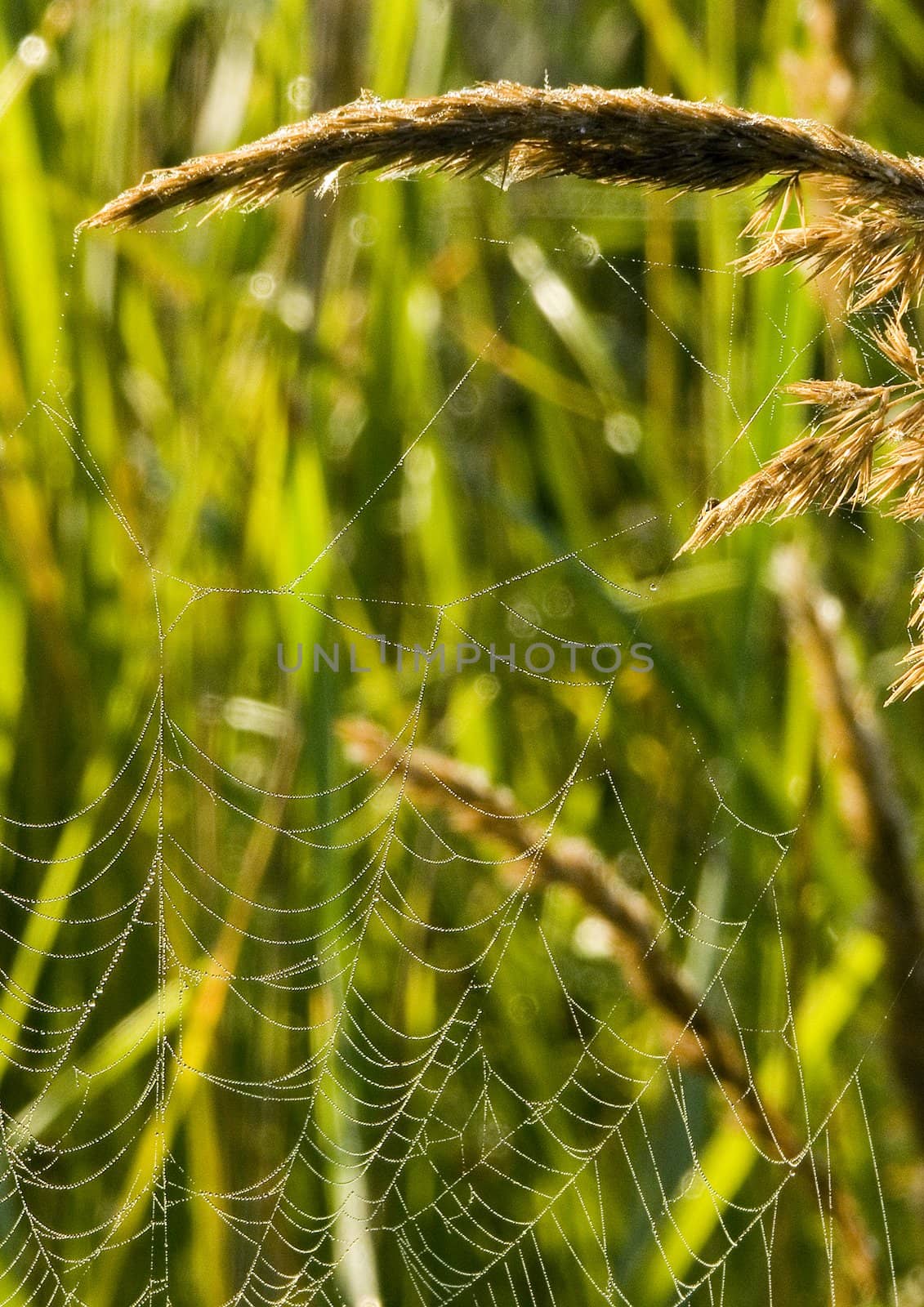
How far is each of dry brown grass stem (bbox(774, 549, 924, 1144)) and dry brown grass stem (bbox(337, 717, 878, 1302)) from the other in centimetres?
12

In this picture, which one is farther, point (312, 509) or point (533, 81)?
point (533, 81)

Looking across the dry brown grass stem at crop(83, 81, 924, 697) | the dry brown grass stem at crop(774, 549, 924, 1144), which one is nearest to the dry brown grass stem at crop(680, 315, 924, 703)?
the dry brown grass stem at crop(83, 81, 924, 697)

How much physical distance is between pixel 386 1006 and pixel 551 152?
954 mm

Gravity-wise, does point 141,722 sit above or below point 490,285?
below

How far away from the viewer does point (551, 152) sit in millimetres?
556

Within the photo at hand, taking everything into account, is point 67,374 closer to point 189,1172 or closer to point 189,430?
point 189,430

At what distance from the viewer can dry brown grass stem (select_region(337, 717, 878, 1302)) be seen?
990mm

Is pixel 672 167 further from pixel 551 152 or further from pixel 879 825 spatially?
pixel 879 825

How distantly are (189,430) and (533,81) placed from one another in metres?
0.61

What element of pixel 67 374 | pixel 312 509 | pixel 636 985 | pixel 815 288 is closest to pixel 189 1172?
pixel 636 985

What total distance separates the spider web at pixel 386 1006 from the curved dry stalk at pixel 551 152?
45cm

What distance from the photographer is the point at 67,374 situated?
49.2 inches

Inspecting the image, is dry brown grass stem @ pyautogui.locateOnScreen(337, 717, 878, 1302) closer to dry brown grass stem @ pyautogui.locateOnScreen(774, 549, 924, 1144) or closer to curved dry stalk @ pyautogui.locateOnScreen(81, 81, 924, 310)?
dry brown grass stem @ pyautogui.locateOnScreen(774, 549, 924, 1144)

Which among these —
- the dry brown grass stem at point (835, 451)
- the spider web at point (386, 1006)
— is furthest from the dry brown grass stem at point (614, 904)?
the dry brown grass stem at point (835, 451)
